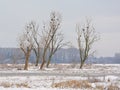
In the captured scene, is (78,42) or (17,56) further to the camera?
(17,56)

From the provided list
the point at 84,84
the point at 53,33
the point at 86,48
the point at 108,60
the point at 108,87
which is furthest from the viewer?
the point at 108,60

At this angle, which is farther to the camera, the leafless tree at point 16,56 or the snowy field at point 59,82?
the leafless tree at point 16,56

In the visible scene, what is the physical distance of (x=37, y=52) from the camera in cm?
6538

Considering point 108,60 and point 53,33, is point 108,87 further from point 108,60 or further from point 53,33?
point 108,60

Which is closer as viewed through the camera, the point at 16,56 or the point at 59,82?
the point at 59,82

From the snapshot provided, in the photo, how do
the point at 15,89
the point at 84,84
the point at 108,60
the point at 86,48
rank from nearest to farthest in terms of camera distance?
the point at 15,89 < the point at 84,84 < the point at 86,48 < the point at 108,60

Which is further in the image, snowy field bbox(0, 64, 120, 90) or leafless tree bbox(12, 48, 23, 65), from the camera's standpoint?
leafless tree bbox(12, 48, 23, 65)

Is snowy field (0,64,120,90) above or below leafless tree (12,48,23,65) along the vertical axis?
below

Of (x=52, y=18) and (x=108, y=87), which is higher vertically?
(x=52, y=18)

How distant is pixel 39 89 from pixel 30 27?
46868mm

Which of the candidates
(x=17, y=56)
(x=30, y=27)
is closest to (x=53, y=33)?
(x=30, y=27)

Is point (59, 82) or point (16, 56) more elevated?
point (16, 56)

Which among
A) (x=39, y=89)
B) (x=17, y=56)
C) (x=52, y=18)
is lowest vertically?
(x=39, y=89)

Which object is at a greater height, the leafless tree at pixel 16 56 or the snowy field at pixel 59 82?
the leafless tree at pixel 16 56
